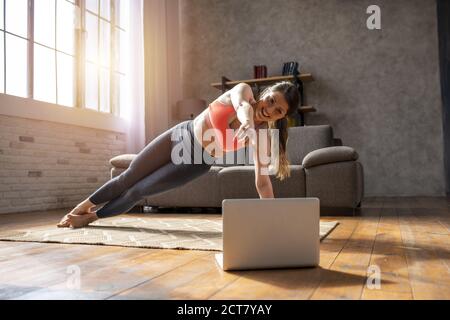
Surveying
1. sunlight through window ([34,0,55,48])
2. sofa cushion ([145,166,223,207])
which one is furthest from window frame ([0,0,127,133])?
sofa cushion ([145,166,223,207])

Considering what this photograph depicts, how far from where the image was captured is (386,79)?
5285 millimetres

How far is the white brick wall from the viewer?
3.43m

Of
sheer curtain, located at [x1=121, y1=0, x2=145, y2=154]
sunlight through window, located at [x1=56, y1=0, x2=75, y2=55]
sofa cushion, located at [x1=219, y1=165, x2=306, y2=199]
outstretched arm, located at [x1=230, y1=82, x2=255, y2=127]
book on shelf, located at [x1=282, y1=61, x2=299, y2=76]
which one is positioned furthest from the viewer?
book on shelf, located at [x1=282, y1=61, x2=299, y2=76]

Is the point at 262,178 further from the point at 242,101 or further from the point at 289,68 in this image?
the point at 289,68

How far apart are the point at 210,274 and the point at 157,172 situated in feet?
3.26

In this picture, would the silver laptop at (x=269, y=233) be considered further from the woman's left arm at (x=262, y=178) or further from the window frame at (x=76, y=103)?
the window frame at (x=76, y=103)

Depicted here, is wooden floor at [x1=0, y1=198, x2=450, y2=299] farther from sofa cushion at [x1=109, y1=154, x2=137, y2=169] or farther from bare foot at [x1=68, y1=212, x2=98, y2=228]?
sofa cushion at [x1=109, y1=154, x2=137, y2=169]

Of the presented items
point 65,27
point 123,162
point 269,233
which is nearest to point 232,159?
point 123,162

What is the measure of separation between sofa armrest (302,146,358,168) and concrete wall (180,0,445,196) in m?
2.33

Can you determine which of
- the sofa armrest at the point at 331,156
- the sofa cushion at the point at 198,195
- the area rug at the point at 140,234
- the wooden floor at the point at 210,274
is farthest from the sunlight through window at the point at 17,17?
the sofa armrest at the point at 331,156

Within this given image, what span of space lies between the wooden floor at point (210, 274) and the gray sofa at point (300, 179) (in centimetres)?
119
